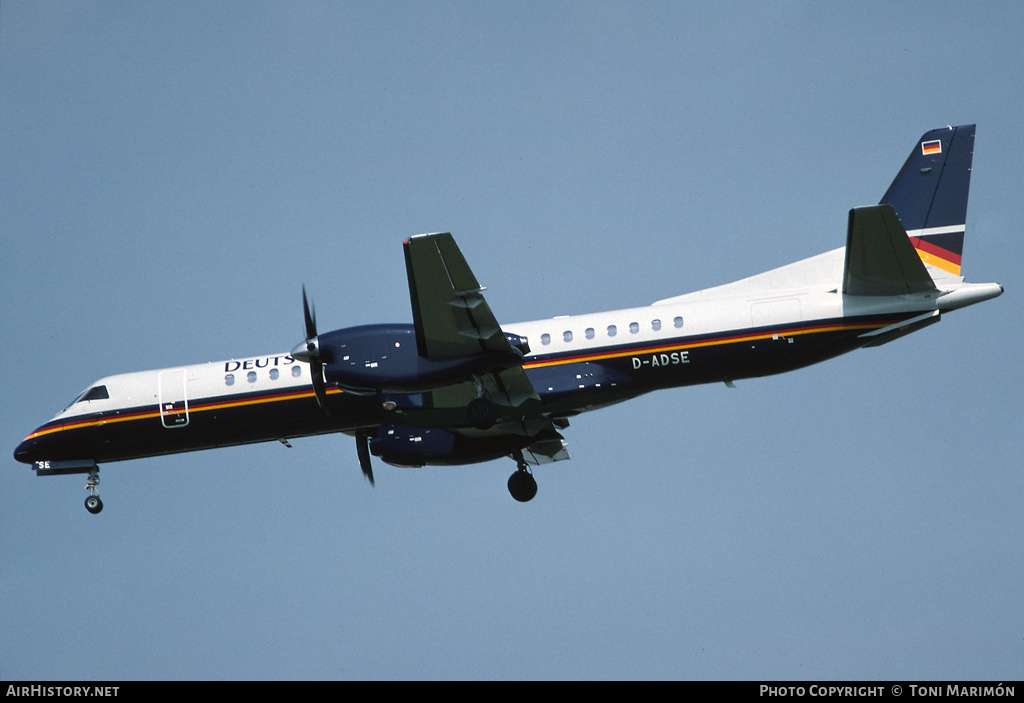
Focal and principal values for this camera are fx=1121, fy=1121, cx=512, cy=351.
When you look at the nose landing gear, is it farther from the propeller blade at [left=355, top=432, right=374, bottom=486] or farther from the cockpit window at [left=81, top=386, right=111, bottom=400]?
the propeller blade at [left=355, top=432, right=374, bottom=486]

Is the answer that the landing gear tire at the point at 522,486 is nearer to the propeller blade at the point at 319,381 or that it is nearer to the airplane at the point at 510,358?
the airplane at the point at 510,358

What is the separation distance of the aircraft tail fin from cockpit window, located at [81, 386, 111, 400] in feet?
65.0

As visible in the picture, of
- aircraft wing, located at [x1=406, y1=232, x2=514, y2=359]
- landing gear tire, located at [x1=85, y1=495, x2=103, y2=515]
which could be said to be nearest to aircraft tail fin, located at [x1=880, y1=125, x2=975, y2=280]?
aircraft wing, located at [x1=406, y1=232, x2=514, y2=359]

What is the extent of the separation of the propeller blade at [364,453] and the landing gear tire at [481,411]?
3.87 m

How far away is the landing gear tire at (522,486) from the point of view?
28875mm

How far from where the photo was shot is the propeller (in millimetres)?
24297

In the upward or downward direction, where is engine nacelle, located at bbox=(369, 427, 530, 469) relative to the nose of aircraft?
downward
